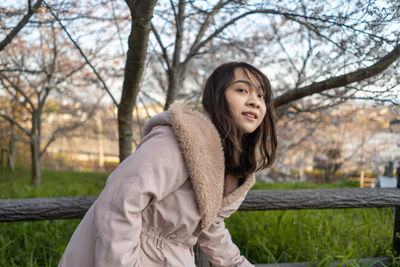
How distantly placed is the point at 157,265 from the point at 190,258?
20 centimetres

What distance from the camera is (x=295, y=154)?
30.0ft

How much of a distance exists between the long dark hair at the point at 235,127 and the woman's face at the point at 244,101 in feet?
0.06

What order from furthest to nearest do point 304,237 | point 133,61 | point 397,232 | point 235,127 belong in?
point 304,237, point 397,232, point 133,61, point 235,127

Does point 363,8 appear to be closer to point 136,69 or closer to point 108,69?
point 136,69

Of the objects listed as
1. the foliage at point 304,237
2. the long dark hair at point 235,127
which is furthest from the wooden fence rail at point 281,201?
the long dark hair at point 235,127

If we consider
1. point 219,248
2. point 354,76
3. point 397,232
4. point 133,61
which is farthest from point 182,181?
point 397,232

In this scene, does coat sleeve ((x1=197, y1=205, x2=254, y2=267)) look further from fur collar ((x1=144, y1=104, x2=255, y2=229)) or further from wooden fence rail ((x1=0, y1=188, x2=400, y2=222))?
wooden fence rail ((x1=0, y1=188, x2=400, y2=222))

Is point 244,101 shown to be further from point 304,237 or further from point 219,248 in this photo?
point 304,237

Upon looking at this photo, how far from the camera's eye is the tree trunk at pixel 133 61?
1511 mm

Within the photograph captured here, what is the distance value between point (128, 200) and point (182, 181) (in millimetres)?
230

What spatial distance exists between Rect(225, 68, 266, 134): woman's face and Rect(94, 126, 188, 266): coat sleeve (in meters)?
0.36

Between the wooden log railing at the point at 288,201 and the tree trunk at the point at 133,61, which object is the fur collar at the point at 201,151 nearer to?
the tree trunk at the point at 133,61

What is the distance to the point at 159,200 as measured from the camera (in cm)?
112

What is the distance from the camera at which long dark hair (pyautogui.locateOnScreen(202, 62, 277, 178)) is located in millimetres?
1257
